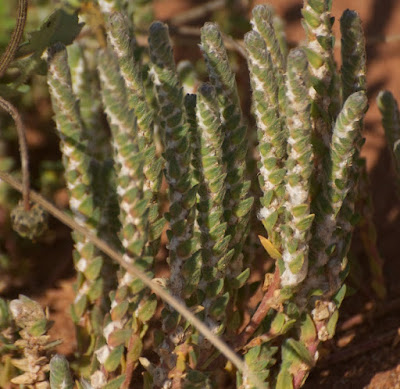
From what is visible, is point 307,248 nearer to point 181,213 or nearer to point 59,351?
point 181,213

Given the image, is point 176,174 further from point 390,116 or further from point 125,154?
point 390,116

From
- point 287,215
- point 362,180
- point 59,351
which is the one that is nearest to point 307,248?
point 287,215

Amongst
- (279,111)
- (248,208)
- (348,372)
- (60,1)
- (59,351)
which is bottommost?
(348,372)

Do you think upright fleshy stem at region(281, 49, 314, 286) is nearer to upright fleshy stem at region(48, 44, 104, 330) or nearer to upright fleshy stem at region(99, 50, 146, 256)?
upright fleshy stem at region(99, 50, 146, 256)

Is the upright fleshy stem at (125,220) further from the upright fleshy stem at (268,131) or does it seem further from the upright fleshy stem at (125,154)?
the upright fleshy stem at (268,131)

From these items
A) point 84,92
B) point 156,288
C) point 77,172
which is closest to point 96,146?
point 84,92

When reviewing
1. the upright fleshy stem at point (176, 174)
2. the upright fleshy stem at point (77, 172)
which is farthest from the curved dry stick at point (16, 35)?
the upright fleshy stem at point (176, 174)

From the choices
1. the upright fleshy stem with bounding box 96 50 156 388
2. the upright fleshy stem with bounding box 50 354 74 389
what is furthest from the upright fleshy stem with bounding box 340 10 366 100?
the upright fleshy stem with bounding box 50 354 74 389
